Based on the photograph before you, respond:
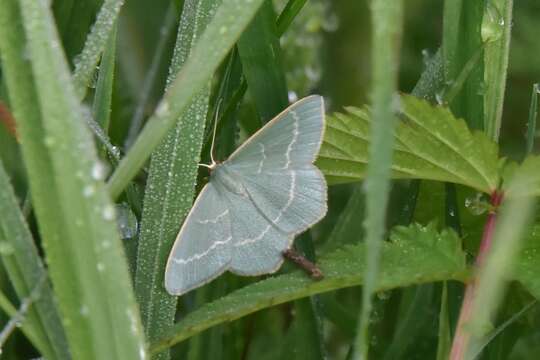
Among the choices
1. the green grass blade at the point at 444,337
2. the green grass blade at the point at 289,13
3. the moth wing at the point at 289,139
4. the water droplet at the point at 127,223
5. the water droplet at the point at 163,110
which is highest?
the green grass blade at the point at 289,13

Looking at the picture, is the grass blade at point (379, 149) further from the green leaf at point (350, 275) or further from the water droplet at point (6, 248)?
the water droplet at point (6, 248)

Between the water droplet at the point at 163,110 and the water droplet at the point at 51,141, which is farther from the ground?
the water droplet at the point at 163,110

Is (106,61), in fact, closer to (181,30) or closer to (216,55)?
(181,30)

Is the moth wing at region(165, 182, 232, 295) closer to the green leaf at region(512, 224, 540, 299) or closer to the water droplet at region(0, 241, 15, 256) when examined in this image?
the water droplet at region(0, 241, 15, 256)

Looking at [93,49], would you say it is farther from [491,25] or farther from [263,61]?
[491,25]

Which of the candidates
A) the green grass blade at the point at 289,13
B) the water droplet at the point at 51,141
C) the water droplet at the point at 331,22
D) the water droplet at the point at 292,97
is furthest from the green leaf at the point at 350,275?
the water droplet at the point at 331,22

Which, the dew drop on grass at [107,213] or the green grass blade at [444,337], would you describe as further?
the green grass blade at [444,337]

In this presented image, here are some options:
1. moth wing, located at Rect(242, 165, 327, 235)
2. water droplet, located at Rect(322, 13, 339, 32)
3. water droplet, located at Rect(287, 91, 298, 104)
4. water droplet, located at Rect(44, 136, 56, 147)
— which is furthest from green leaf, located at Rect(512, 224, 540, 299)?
water droplet, located at Rect(322, 13, 339, 32)
